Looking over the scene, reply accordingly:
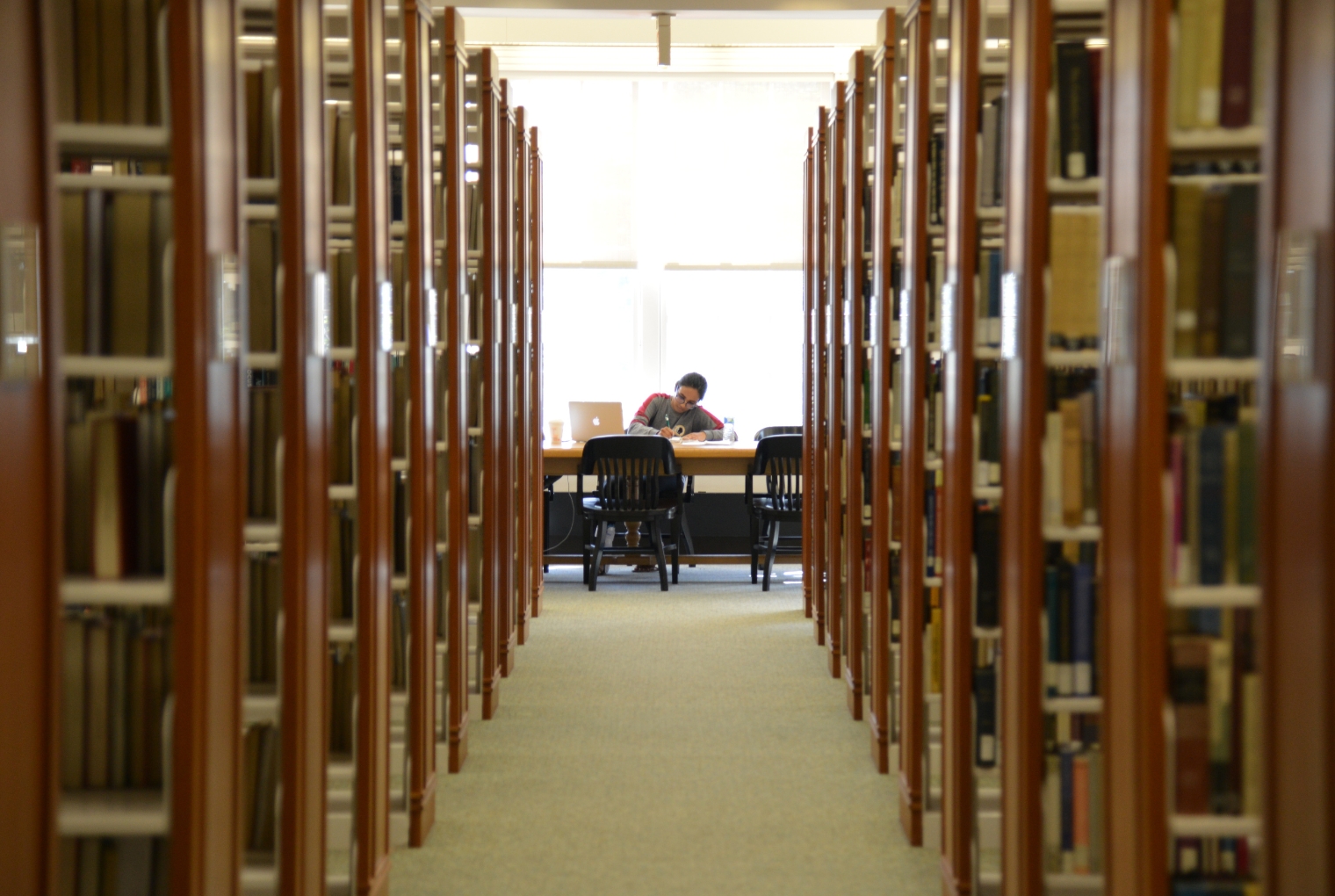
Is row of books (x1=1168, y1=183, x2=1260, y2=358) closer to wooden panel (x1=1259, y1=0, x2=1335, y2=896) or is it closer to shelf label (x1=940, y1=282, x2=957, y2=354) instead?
wooden panel (x1=1259, y1=0, x2=1335, y2=896)

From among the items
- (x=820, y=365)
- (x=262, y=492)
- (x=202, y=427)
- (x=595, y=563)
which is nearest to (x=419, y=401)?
(x=262, y=492)

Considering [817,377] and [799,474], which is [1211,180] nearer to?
[817,377]

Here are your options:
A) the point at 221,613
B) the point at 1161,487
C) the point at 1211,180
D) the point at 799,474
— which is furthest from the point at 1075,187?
the point at 799,474

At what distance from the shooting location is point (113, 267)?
6.23 ft

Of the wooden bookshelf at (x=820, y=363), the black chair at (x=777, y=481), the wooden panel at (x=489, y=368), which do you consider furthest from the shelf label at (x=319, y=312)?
the black chair at (x=777, y=481)

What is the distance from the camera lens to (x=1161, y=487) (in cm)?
171

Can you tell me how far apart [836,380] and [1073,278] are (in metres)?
2.50

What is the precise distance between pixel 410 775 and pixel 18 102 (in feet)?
6.09

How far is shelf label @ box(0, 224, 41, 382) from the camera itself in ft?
5.61

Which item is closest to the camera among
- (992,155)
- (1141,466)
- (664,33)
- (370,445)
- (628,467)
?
(1141,466)

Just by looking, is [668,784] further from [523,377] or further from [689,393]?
[689,393]

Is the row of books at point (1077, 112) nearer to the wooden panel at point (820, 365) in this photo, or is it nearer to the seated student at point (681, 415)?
the wooden panel at point (820, 365)

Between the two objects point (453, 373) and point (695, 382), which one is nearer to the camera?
point (453, 373)

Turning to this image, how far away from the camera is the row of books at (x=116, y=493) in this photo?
189cm
